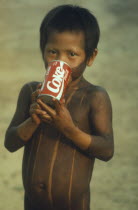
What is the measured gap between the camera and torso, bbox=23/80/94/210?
1.40m

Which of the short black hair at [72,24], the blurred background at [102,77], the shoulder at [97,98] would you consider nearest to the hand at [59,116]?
the shoulder at [97,98]

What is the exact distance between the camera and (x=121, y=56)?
322cm

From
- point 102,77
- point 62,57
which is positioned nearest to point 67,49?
point 62,57

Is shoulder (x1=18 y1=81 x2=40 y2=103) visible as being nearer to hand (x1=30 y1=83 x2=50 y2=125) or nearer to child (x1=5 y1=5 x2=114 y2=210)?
child (x1=5 y1=5 x2=114 y2=210)

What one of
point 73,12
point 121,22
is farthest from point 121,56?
point 73,12

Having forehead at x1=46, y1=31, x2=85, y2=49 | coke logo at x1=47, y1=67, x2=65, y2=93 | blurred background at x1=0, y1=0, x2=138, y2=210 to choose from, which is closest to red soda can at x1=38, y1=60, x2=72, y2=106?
coke logo at x1=47, y1=67, x2=65, y2=93

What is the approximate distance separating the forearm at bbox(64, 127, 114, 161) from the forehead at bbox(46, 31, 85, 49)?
23 centimetres

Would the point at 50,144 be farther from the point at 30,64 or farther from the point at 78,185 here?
the point at 30,64

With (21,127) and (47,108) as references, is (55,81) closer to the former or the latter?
(47,108)

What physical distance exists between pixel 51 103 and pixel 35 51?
2.15 metres

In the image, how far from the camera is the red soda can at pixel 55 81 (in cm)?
123

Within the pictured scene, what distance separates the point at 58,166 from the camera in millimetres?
1400

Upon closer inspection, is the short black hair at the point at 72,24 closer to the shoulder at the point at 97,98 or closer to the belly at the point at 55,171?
the shoulder at the point at 97,98

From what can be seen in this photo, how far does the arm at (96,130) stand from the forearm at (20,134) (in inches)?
3.2
